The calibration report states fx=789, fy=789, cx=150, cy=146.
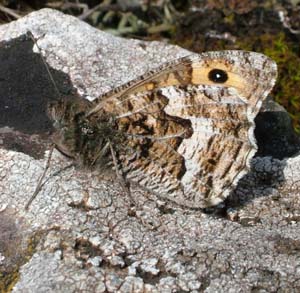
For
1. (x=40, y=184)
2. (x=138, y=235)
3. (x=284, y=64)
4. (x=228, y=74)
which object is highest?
(x=228, y=74)

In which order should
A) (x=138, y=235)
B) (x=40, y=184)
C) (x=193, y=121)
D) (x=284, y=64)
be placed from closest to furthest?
(x=138, y=235)
(x=40, y=184)
(x=193, y=121)
(x=284, y=64)

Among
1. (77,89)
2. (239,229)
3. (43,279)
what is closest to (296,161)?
(239,229)

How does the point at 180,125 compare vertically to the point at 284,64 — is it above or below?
above

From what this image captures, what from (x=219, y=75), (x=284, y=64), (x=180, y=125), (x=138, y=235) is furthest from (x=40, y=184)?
(x=284, y=64)

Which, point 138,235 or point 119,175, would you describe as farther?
point 119,175

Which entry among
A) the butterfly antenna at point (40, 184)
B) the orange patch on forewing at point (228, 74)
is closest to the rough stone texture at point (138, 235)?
the butterfly antenna at point (40, 184)

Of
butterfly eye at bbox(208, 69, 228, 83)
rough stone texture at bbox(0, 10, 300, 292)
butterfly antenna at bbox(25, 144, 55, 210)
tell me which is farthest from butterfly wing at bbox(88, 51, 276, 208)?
butterfly antenna at bbox(25, 144, 55, 210)

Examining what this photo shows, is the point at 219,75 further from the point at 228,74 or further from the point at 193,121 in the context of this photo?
the point at 193,121

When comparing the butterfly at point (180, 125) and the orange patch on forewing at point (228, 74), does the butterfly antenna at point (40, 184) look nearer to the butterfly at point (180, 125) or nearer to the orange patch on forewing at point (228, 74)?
the butterfly at point (180, 125)
